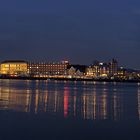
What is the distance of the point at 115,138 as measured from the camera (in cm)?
1265

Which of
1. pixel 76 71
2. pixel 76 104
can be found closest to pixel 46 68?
pixel 76 71

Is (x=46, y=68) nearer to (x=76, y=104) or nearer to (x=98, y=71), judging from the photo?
(x=98, y=71)

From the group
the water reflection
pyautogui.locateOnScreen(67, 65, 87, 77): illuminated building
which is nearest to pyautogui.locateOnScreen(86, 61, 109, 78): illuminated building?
pyautogui.locateOnScreen(67, 65, 87, 77): illuminated building

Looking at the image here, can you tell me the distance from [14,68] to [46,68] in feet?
50.6

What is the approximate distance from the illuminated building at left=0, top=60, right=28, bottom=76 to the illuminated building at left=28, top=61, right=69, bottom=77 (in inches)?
127

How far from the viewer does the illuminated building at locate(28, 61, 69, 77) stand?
548 feet

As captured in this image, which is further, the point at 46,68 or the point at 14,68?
the point at 46,68

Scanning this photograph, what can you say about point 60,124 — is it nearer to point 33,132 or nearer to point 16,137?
point 33,132

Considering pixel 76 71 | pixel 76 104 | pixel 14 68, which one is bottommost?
pixel 76 104

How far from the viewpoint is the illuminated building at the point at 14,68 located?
526 feet

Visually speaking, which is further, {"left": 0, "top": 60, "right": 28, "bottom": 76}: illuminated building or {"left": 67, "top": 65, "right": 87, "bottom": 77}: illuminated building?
{"left": 67, "top": 65, "right": 87, "bottom": 77}: illuminated building

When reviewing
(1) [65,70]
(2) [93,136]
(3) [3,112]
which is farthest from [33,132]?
(1) [65,70]

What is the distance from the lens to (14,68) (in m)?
160

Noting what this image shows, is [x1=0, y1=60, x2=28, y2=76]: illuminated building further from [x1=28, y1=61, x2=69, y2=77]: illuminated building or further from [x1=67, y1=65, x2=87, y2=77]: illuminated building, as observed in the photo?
[x1=67, y1=65, x2=87, y2=77]: illuminated building
